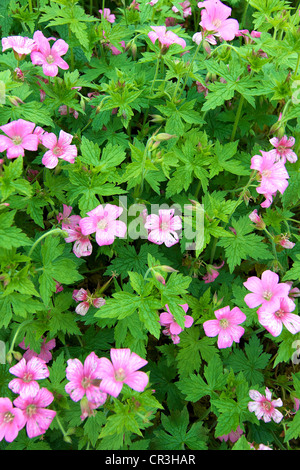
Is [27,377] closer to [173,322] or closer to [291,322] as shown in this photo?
[173,322]

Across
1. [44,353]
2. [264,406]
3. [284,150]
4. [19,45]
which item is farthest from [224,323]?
[19,45]

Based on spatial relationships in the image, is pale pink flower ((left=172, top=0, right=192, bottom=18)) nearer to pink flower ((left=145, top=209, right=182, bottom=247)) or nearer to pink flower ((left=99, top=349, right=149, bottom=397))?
pink flower ((left=145, top=209, right=182, bottom=247))

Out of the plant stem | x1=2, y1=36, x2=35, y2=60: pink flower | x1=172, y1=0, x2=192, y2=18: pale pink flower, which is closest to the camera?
x1=2, y1=36, x2=35, y2=60: pink flower

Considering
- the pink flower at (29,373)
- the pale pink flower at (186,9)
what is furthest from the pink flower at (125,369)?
the pale pink flower at (186,9)

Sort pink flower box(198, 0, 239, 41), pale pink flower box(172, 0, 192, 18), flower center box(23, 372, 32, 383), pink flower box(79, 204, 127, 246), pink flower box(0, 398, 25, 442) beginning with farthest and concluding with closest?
pale pink flower box(172, 0, 192, 18) < pink flower box(198, 0, 239, 41) < pink flower box(79, 204, 127, 246) < flower center box(23, 372, 32, 383) < pink flower box(0, 398, 25, 442)

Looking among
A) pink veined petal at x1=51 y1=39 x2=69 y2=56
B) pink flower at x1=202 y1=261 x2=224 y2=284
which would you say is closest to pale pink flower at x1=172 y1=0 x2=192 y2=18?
pink veined petal at x1=51 y1=39 x2=69 y2=56

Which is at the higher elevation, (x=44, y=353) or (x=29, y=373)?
(x=29, y=373)

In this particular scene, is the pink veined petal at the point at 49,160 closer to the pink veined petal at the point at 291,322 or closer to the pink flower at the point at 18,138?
the pink flower at the point at 18,138
